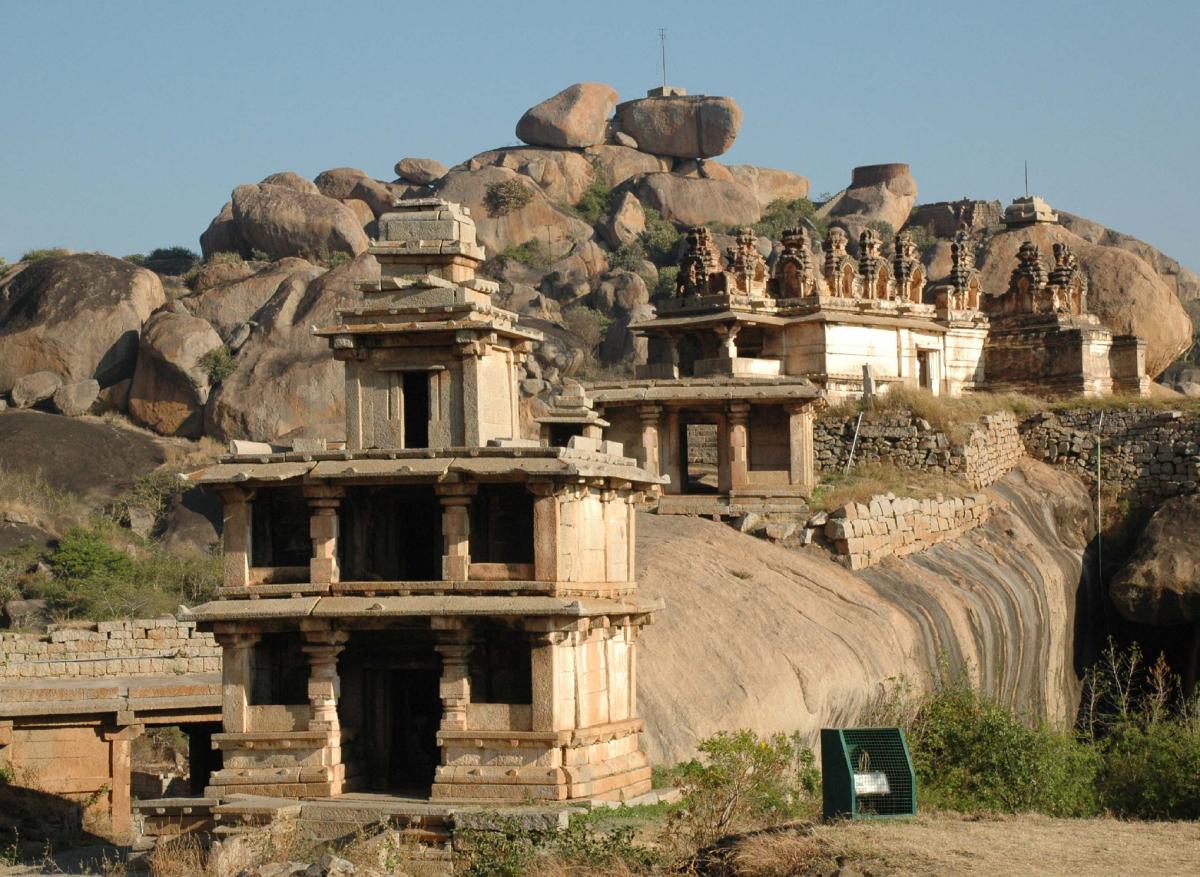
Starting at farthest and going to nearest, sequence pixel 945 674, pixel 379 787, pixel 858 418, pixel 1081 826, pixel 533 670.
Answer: pixel 858 418, pixel 945 674, pixel 379 787, pixel 533 670, pixel 1081 826

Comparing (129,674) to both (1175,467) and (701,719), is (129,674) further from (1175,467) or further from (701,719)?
(1175,467)

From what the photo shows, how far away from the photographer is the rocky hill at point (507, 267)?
50094 mm

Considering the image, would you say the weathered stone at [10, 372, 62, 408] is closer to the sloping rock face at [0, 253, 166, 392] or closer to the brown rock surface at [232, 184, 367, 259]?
the sloping rock face at [0, 253, 166, 392]

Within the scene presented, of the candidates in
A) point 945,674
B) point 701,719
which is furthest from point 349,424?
point 945,674

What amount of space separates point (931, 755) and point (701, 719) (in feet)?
9.38

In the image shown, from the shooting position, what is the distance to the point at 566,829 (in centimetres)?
1722

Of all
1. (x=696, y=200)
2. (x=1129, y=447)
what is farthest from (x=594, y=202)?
(x=1129, y=447)

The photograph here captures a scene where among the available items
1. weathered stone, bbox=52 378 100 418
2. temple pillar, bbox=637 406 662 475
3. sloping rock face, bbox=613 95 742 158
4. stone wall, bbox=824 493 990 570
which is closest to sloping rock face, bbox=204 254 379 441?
weathered stone, bbox=52 378 100 418

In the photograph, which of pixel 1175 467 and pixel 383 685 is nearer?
pixel 383 685

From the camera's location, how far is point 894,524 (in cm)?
2995

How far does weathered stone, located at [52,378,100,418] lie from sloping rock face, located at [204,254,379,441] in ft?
12.7

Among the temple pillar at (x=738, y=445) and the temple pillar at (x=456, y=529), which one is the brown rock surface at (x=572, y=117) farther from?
the temple pillar at (x=456, y=529)

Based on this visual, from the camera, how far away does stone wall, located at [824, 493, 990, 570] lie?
28344mm

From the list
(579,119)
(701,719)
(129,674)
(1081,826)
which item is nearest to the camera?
(1081,826)
